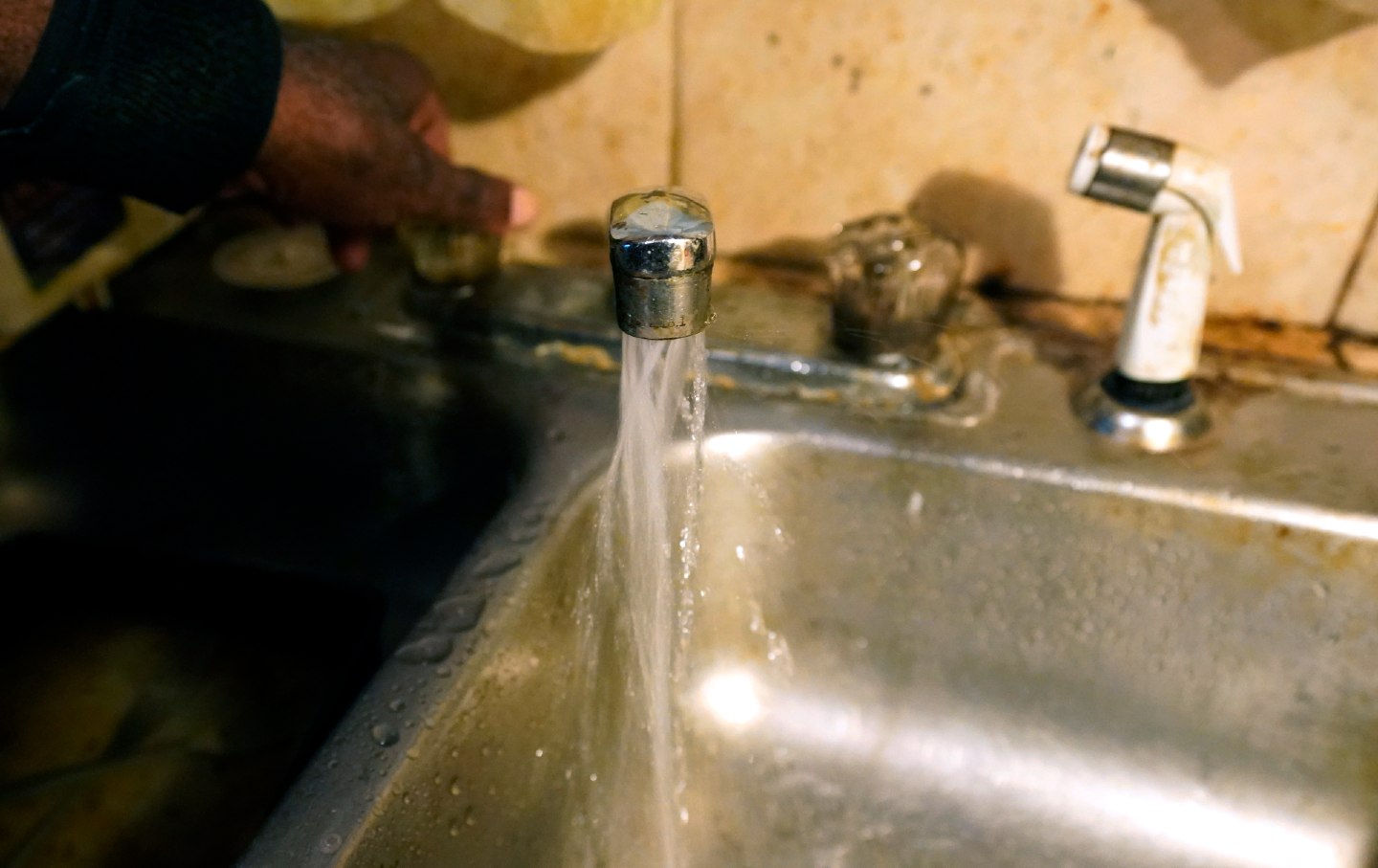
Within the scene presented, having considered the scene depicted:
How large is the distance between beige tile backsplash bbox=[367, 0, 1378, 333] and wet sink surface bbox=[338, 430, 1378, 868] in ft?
0.70

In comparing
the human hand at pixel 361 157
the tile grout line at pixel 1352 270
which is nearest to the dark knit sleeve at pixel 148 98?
the human hand at pixel 361 157

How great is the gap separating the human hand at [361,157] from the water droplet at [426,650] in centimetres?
30

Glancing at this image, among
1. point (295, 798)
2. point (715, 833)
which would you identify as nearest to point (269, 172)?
point (295, 798)

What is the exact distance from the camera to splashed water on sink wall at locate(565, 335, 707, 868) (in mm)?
547

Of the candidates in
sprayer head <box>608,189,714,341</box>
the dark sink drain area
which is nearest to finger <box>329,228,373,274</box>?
the dark sink drain area

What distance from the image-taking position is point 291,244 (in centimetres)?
82

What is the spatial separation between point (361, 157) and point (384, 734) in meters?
0.35

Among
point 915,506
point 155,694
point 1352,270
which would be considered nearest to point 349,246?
point 155,694

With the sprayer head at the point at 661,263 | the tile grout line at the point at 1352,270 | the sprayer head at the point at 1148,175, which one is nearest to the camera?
the sprayer head at the point at 661,263

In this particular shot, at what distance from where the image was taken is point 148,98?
0.52 m

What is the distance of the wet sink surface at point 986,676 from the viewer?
583mm

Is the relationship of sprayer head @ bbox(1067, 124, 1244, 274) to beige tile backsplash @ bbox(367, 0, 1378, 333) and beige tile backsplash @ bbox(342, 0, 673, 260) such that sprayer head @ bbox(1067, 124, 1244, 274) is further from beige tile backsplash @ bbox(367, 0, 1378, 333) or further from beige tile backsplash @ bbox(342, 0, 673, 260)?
beige tile backsplash @ bbox(342, 0, 673, 260)

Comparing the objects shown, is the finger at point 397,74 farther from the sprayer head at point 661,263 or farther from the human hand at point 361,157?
the sprayer head at point 661,263

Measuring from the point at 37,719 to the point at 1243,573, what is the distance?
0.74 meters
